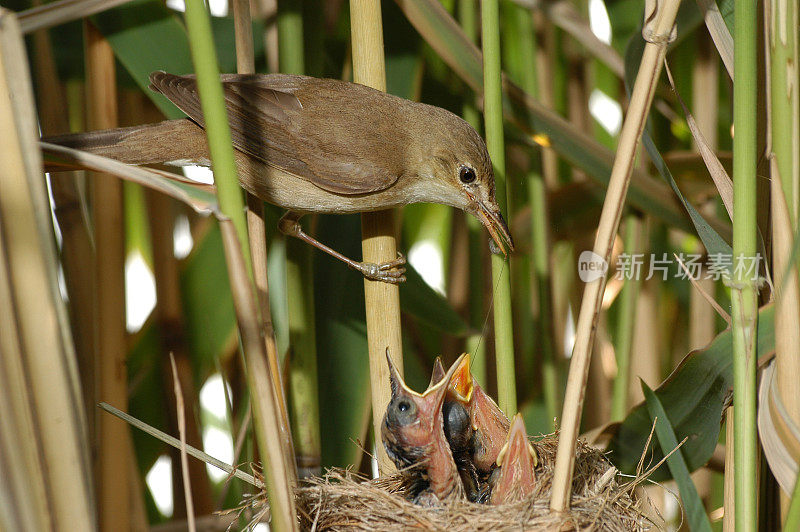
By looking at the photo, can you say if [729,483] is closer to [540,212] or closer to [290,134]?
[540,212]

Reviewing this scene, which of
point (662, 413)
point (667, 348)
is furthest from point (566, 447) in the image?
point (667, 348)

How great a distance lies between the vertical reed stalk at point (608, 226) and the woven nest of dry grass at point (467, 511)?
0.64 feet

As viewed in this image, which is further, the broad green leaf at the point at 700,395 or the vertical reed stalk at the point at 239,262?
the broad green leaf at the point at 700,395

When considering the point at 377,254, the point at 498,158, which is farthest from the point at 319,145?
A: the point at 498,158

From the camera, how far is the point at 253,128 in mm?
1273

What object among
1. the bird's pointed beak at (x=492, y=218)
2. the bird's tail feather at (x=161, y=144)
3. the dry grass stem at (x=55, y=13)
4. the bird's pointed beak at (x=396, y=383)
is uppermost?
the dry grass stem at (x=55, y=13)

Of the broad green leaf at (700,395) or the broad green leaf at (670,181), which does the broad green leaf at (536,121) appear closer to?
the broad green leaf at (670,181)

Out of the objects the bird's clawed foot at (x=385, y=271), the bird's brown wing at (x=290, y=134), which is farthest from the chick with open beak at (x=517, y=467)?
the bird's brown wing at (x=290, y=134)

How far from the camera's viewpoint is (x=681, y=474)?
40.6 inches

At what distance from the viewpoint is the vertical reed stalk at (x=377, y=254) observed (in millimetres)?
1061

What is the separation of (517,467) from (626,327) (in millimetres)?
534

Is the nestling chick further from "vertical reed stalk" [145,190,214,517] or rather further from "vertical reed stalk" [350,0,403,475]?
"vertical reed stalk" [145,190,214,517]

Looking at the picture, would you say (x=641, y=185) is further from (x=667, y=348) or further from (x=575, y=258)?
(x=667, y=348)

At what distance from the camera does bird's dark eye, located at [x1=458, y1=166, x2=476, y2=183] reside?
1.33m
